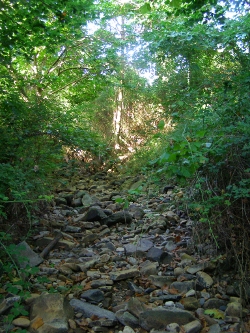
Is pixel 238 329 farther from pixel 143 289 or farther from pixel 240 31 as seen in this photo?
pixel 240 31

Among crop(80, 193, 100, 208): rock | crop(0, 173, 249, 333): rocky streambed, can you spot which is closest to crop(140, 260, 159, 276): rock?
crop(0, 173, 249, 333): rocky streambed

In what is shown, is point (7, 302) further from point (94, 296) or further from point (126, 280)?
point (126, 280)

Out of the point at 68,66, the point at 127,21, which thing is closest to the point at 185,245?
the point at 68,66

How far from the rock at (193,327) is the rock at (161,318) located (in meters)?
0.06

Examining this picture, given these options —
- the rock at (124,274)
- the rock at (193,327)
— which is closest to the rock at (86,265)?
the rock at (124,274)

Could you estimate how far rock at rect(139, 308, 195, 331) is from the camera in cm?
306

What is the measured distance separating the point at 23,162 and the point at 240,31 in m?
3.27

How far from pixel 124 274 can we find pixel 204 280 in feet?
2.77

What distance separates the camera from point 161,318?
10.1 feet

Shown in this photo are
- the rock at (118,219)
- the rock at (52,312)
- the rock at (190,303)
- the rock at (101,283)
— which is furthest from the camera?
the rock at (118,219)

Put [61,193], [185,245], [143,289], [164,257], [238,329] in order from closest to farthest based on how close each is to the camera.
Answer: [238,329] → [143,289] → [164,257] → [185,245] → [61,193]

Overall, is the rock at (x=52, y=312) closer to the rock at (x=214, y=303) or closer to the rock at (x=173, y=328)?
the rock at (x=173, y=328)

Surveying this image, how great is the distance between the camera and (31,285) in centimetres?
362

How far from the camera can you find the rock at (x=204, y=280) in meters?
3.70
